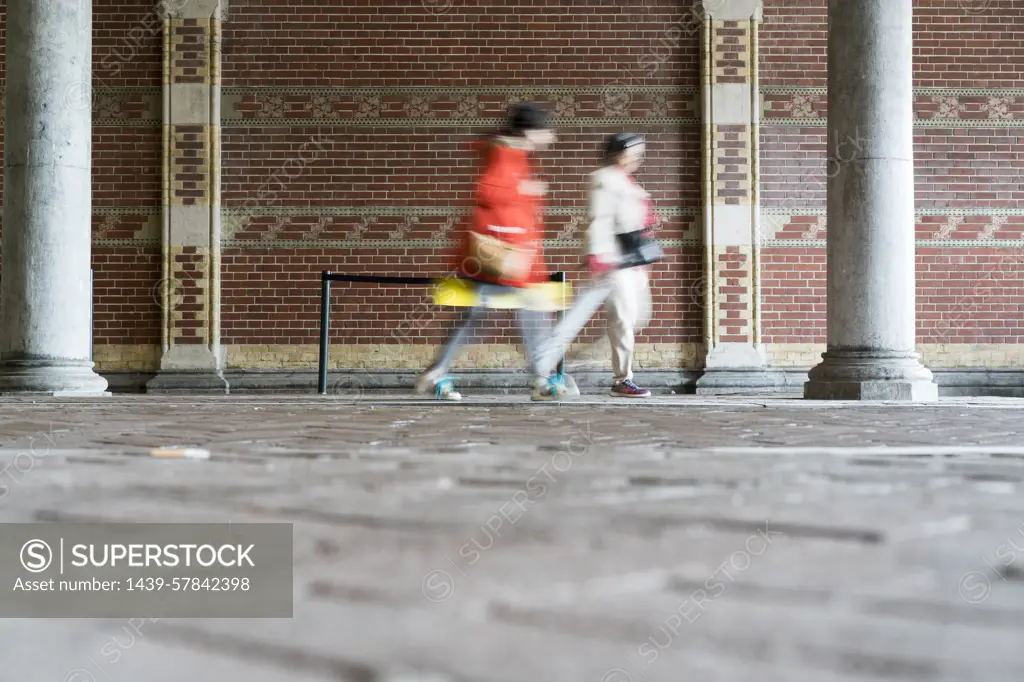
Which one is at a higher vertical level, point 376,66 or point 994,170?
point 376,66

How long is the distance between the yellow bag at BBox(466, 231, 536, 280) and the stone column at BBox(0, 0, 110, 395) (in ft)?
10.8

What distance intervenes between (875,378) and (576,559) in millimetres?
6238

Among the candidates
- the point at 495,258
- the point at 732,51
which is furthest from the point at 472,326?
the point at 732,51

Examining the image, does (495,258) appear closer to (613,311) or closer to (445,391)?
(613,311)

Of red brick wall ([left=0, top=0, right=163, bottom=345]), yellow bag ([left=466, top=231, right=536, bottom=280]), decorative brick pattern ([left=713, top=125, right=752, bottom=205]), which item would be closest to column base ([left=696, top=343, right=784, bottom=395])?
decorative brick pattern ([left=713, top=125, right=752, bottom=205])

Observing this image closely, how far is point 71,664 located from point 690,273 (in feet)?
32.3

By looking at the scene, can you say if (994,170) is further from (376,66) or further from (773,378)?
(376,66)

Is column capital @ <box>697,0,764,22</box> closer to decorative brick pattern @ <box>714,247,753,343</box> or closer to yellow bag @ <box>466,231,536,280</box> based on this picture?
decorative brick pattern @ <box>714,247,753,343</box>

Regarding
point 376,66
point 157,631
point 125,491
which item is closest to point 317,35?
point 376,66

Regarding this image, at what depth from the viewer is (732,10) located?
10305 mm

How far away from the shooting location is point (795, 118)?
1048 centimetres

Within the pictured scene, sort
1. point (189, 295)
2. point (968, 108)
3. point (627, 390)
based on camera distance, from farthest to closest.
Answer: point (968, 108) < point (189, 295) < point (627, 390)

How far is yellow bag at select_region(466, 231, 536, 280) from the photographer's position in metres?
5.95

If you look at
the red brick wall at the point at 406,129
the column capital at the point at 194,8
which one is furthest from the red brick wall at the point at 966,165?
the column capital at the point at 194,8
